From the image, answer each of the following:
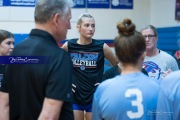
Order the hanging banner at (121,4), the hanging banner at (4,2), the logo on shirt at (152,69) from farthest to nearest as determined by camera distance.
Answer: the hanging banner at (121,4)
the hanging banner at (4,2)
the logo on shirt at (152,69)

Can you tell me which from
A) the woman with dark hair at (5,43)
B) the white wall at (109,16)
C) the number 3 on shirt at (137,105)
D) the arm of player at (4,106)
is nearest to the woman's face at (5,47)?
the woman with dark hair at (5,43)

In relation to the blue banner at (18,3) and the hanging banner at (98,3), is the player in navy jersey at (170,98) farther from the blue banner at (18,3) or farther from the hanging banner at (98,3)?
the hanging banner at (98,3)

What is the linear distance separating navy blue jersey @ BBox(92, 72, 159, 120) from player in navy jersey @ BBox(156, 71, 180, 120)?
59 mm

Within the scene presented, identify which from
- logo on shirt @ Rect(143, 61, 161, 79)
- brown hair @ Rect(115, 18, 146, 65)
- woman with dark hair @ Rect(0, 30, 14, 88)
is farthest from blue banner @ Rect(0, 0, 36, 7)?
brown hair @ Rect(115, 18, 146, 65)

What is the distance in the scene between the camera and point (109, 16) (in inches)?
211

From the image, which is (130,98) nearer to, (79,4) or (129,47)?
(129,47)

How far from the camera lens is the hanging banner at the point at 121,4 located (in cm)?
532

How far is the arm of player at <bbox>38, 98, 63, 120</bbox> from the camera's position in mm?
1296

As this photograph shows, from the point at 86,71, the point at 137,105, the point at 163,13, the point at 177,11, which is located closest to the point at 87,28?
the point at 86,71

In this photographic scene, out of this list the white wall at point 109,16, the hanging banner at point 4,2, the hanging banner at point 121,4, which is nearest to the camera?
the hanging banner at point 4,2

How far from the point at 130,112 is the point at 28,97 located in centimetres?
52

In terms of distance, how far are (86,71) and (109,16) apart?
2.60 m

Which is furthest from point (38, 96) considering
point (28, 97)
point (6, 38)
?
point (6, 38)

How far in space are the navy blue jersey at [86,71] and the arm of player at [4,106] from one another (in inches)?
58.0
